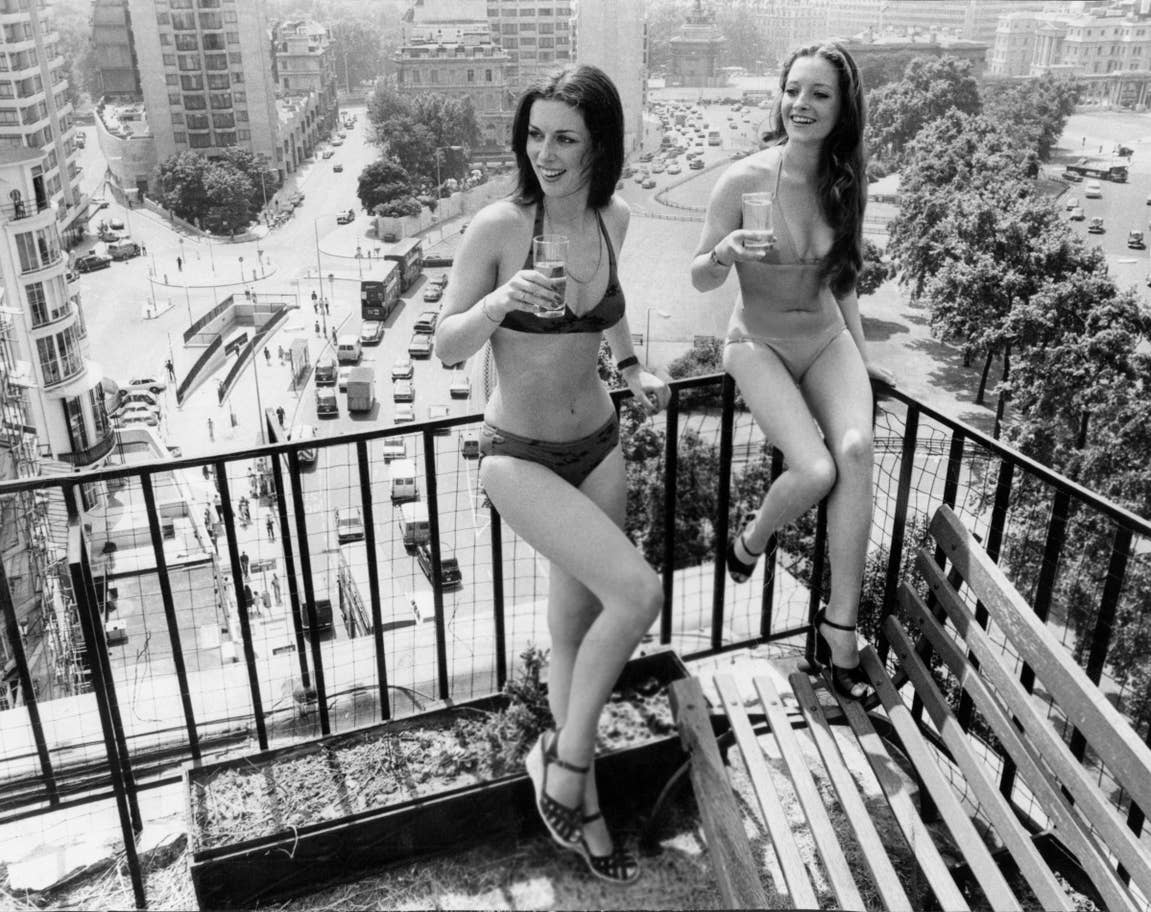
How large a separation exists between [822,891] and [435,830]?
929 millimetres

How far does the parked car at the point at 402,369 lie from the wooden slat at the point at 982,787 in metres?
28.4

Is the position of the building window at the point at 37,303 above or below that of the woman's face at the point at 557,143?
below

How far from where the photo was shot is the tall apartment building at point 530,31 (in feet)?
196

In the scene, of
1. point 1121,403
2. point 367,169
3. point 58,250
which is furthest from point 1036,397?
point 367,169

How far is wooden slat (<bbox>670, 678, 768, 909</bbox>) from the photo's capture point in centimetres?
212

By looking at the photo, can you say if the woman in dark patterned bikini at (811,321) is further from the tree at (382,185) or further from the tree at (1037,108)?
the tree at (1037,108)

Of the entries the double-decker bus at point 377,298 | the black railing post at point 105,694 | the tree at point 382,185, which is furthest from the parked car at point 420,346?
the black railing post at point 105,694

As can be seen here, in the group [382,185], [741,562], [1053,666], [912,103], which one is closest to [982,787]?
[1053,666]

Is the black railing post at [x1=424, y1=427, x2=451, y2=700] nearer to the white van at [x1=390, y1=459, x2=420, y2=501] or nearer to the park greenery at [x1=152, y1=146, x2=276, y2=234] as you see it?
the white van at [x1=390, y1=459, x2=420, y2=501]

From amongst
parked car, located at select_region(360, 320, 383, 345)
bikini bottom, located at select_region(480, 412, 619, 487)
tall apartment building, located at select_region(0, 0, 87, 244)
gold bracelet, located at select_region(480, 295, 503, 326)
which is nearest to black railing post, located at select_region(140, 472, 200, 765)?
bikini bottom, located at select_region(480, 412, 619, 487)

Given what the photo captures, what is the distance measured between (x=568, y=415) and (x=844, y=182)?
2.92 feet

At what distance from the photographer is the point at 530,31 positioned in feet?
198

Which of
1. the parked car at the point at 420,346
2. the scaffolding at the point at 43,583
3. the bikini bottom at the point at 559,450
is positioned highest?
the bikini bottom at the point at 559,450

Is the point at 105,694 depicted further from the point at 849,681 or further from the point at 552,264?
the point at 849,681
